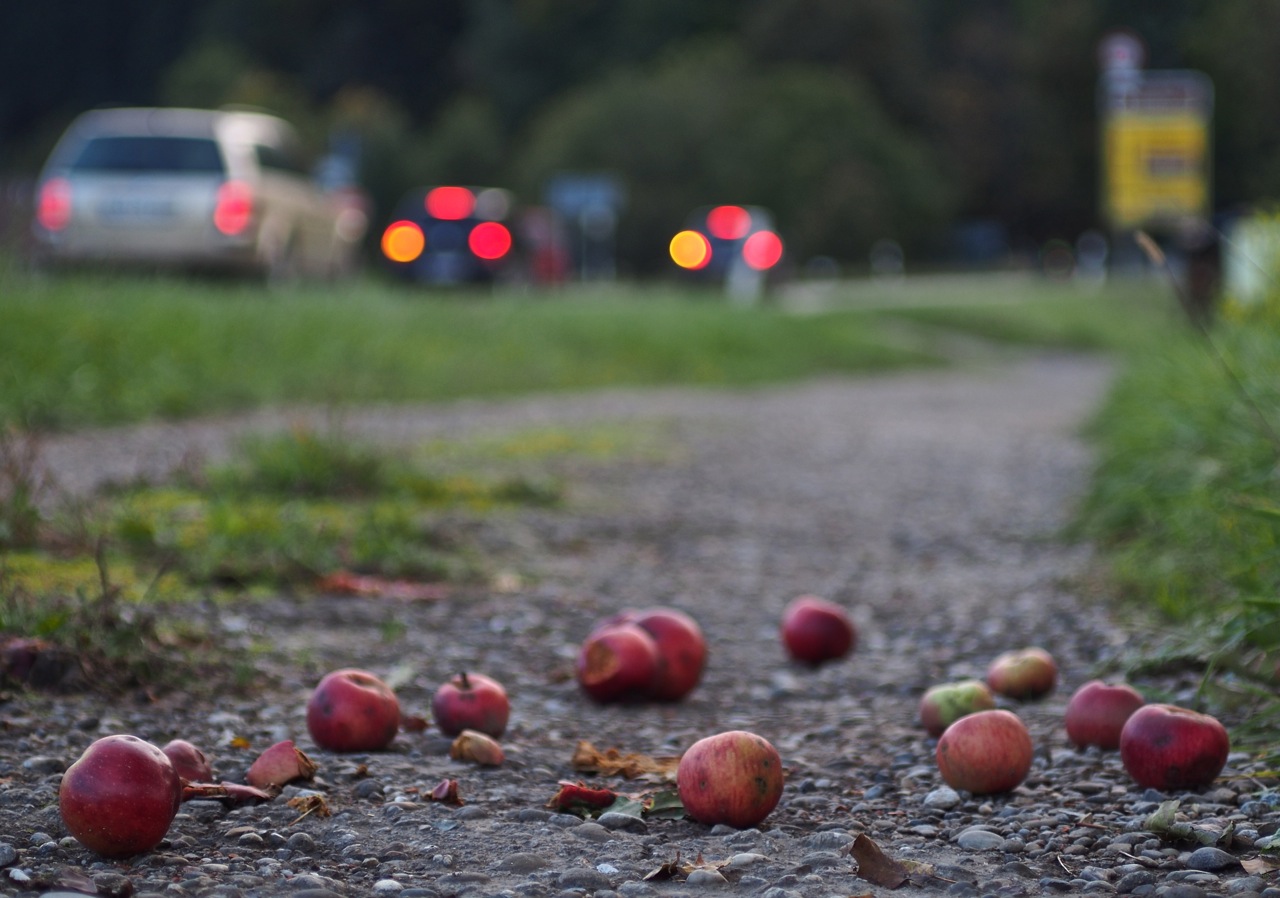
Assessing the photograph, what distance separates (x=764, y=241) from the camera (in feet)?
78.7

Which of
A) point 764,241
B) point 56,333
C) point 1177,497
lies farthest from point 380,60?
point 1177,497

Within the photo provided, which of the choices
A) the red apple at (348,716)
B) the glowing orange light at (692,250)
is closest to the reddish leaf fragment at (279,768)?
the red apple at (348,716)

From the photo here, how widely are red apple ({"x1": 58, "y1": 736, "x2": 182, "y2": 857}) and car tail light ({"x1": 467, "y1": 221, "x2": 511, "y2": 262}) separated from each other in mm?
20759

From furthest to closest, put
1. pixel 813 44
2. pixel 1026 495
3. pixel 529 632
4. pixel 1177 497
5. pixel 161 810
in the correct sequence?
pixel 813 44 < pixel 1026 495 < pixel 1177 497 < pixel 529 632 < pixel 161 810

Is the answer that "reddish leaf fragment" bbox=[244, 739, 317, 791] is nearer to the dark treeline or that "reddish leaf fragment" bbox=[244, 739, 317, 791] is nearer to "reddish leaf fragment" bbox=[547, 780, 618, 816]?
"reddish leaf fragment" bbox=[547, 780, 618, 816]

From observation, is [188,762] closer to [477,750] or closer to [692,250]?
[477,750]

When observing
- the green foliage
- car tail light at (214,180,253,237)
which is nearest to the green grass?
car tail light at (214,180,253,237)

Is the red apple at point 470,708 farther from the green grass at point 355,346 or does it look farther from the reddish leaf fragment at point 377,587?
the green grass at point 355,346

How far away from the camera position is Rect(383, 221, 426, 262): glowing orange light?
904 inches

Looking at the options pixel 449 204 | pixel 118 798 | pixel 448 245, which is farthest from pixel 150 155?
pixel 118 798

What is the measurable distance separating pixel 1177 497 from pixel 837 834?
2.77 meters

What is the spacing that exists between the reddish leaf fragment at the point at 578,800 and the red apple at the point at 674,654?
2.72 feet

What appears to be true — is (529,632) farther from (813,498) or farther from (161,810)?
(813,498)

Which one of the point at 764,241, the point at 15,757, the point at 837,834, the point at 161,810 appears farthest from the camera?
the point at 764,241
